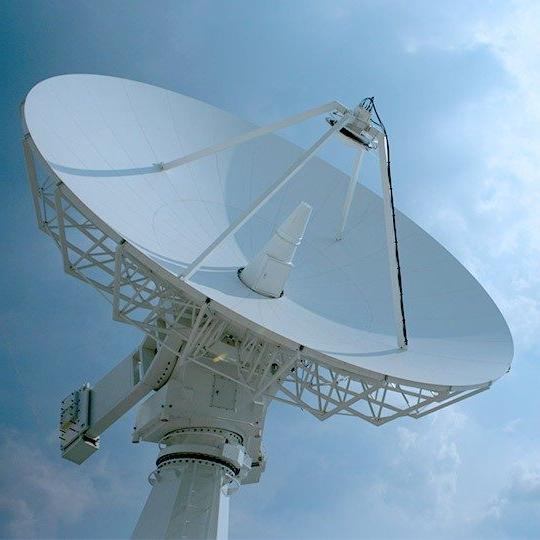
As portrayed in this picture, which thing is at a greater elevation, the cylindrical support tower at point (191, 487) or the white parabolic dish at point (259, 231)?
the white parabolic dish at point (259, 231)

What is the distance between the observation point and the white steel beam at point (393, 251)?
65.7ft

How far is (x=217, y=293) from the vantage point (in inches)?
760

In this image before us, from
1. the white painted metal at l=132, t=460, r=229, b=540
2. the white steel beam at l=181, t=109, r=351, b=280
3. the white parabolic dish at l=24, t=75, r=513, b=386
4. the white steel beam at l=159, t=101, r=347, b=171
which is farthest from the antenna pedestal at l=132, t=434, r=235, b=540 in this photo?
the white steel beam at l=159, t=101, r=347, b=171

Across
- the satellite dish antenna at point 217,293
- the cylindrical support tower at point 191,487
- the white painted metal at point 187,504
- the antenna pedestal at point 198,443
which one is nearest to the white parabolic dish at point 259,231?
the satellite dish antenna at point 217,293

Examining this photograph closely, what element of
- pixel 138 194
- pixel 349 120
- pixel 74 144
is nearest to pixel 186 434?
pixel 138 194

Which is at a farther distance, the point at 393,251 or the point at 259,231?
the point at 259,231

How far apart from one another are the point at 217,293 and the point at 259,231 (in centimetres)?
706

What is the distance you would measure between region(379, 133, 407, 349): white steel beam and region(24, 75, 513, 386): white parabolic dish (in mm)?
790

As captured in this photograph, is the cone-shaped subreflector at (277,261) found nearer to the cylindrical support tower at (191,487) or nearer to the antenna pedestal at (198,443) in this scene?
the antenna pedestal at (198,443)

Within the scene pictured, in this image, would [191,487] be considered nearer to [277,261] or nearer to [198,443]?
[198,443]

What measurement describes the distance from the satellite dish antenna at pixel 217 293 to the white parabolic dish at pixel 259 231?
69mm

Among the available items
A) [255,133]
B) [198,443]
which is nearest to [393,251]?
[255,133]

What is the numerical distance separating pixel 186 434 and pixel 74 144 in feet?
29.1

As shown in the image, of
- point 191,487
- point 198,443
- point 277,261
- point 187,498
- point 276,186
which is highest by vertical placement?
point 276,186
